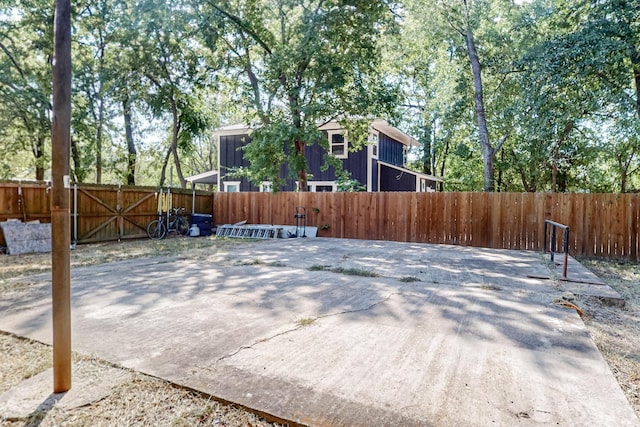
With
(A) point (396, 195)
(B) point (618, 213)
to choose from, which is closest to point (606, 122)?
(B) point (618, 213)

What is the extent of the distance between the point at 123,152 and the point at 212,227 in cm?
795

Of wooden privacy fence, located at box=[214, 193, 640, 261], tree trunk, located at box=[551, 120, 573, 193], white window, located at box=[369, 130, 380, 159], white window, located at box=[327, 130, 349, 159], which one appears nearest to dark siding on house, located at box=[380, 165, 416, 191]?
white window, located at box=[369, 130, 380, 159]

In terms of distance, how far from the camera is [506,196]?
371 inches

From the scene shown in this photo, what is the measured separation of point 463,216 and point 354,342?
804cm

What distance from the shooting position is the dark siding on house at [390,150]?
16853 millimetres

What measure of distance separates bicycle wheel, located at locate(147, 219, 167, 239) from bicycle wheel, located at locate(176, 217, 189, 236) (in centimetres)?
67

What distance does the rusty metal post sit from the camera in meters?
1.94

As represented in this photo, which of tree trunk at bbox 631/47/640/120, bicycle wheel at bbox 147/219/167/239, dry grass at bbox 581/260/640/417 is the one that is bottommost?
dry grass at bbox 581/260/640/417

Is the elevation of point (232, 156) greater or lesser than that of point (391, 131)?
lesser

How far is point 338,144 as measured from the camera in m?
15.8

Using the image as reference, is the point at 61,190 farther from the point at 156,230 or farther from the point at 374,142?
the point at 374,142

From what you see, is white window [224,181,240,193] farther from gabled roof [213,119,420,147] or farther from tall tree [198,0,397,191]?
tall tree [198,0,397,191]

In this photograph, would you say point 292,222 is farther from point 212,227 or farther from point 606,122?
point 606,122

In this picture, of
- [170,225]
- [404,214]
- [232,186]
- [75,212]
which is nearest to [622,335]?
[404,214]
